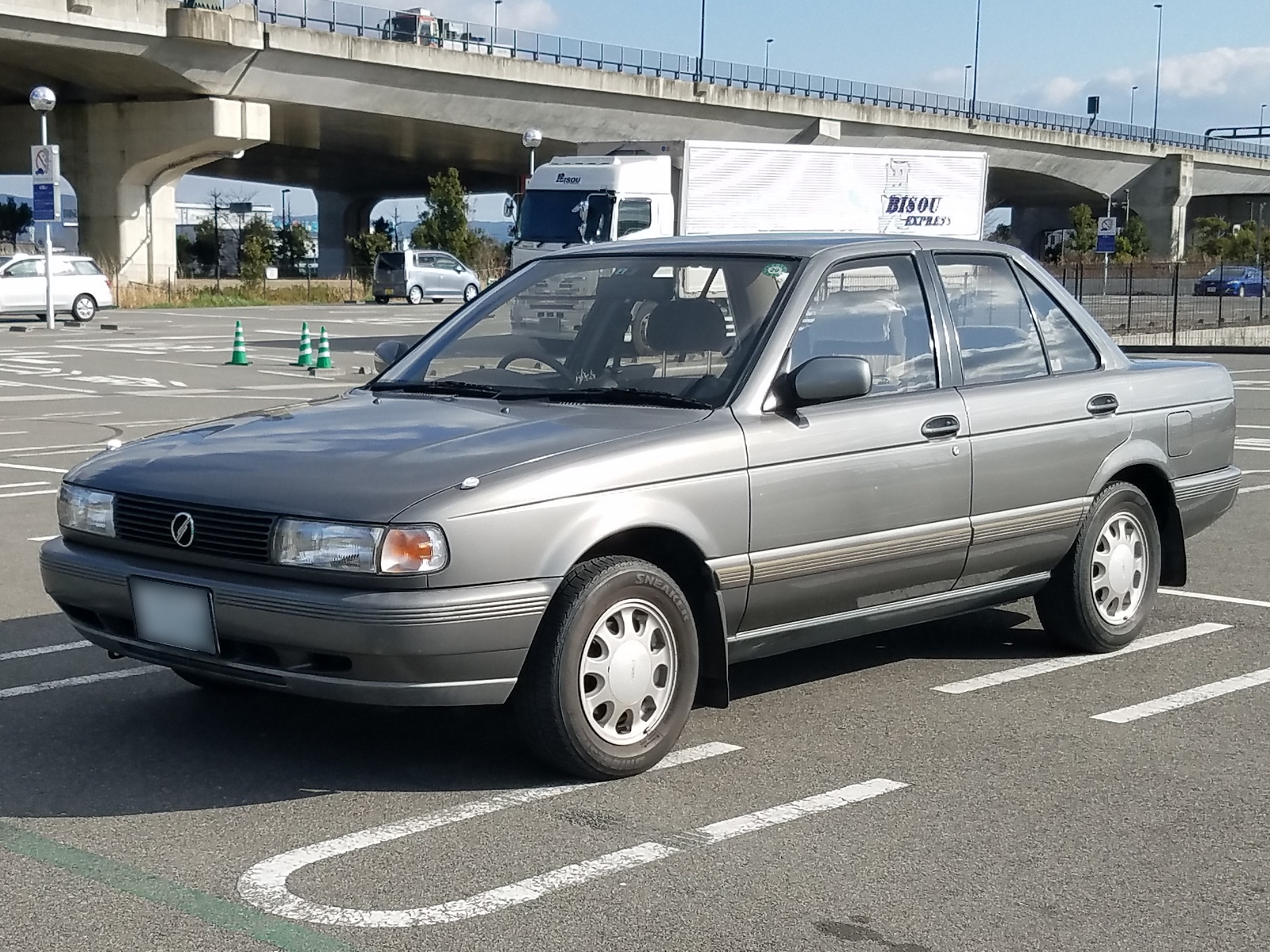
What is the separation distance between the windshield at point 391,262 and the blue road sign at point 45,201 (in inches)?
755

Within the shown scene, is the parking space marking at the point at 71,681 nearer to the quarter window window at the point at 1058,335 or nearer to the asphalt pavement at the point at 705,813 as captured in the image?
the asphalt pavement at the point at 705,813

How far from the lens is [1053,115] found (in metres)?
80.9

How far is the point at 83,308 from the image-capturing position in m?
36.9

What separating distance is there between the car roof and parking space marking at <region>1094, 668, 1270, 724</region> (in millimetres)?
1876

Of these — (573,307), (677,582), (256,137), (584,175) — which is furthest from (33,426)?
(256,137)

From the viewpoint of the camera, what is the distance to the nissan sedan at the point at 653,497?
462 cm

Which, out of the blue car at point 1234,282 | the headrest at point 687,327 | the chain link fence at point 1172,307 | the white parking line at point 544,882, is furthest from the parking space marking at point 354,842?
the blue car at point 1234,282

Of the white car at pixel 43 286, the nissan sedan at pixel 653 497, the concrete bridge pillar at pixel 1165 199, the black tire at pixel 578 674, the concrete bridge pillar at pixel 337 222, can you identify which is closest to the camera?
the nissan sedan at pixel 653 497

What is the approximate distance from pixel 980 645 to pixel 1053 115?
3096 inches

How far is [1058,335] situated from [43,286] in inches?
1322

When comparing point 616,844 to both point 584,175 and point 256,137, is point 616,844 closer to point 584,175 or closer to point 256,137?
point 584,175

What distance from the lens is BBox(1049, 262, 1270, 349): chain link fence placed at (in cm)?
3600

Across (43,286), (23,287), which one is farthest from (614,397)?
(43,286)

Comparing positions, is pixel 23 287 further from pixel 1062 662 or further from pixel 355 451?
pixel 355 451
